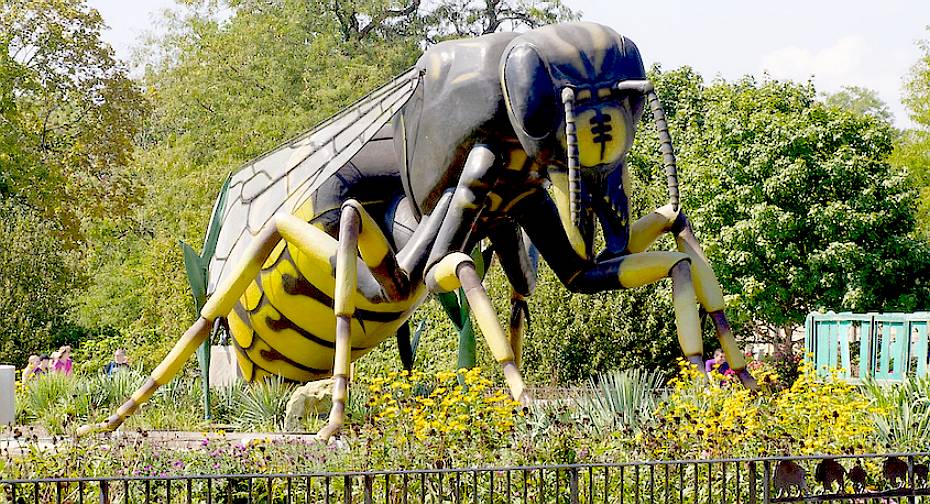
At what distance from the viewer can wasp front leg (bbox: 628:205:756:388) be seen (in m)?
8.89

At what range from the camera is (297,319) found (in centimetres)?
1112

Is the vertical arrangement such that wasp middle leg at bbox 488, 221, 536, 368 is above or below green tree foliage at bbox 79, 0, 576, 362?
below

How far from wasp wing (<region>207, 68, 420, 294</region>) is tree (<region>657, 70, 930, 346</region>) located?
15.2 m

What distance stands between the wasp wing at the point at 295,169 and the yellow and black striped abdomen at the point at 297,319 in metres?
0.41

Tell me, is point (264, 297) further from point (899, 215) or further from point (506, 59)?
point (899, 215)

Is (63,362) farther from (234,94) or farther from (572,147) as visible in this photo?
(234,94)

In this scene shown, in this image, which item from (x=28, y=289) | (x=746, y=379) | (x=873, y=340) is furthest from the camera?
(x=28, y=289)

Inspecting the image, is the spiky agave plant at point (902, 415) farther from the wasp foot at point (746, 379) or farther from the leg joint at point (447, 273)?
the leg joint at point (447, 273)

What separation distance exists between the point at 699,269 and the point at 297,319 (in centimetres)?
373

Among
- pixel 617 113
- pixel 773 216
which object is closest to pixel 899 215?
pixel 773 216

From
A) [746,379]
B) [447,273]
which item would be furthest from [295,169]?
[746,379]

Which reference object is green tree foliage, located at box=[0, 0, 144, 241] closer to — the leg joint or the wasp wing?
the wasp wing

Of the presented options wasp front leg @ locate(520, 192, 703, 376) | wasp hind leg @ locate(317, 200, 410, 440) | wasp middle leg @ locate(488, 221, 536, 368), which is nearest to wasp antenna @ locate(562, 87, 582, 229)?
wasp front leg @ locate(520, 192, 703, 376)

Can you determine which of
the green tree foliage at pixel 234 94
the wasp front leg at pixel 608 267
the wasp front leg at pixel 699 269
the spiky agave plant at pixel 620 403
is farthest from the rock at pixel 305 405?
the green tree foliage at pixel 234 94
